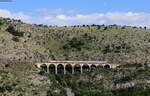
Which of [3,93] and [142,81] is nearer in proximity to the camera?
[3,93]

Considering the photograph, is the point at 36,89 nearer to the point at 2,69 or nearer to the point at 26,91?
the point at 26,91

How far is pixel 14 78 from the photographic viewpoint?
7579 inches

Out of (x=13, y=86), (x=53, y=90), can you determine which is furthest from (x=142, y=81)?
(x=13, y=86)

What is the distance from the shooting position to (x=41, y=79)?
7800 inches

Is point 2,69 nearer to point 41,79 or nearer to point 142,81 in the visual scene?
point 41,79

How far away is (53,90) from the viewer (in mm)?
190875

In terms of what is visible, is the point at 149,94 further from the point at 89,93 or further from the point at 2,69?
the point at 2,69

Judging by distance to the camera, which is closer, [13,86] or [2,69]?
[13,86]

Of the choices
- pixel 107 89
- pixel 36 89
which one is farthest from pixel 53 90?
pixel 107 89

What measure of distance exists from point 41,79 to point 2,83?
1469cm

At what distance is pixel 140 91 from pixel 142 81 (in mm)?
8141

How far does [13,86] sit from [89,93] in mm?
22897

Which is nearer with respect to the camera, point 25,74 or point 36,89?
point 36,89

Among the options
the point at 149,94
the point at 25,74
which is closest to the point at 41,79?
the point at 25,74
